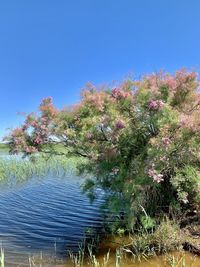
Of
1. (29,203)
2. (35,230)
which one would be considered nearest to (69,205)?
(29,203)

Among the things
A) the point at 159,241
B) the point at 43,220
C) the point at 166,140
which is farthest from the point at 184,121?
the point at 43,220

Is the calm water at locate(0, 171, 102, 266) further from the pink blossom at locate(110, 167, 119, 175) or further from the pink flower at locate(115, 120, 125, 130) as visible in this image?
the pink flower at locate(115, 120, 125, 130)

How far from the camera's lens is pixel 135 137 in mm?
10852

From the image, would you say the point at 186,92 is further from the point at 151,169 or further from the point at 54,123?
the point at 54,123

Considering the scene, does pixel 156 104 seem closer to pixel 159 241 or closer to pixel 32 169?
pixel 159 241

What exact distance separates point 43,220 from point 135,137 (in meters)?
5.62

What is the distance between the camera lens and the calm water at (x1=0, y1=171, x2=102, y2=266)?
34.5 feet

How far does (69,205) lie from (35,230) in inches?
167

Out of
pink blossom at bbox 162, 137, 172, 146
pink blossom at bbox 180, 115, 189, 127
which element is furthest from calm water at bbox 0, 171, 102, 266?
pink blossom at bbox 180, 115, 189, 127

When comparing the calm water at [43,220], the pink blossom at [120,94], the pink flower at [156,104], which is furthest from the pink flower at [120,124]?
the calm water at [43,220]

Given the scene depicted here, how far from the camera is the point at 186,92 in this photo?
1070 centimetres

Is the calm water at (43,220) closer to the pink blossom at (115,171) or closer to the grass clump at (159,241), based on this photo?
the grass clump at (159,241)

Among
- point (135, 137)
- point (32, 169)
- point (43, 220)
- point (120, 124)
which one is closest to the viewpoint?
point (120, 124)

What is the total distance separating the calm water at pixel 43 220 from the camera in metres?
10.5
